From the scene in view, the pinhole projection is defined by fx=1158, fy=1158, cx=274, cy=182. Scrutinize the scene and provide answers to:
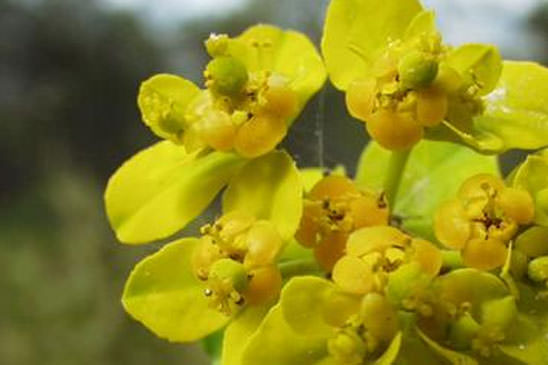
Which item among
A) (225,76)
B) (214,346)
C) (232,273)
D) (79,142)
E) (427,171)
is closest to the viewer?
(232,273)

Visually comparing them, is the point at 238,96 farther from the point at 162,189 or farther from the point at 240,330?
the point at 240,330

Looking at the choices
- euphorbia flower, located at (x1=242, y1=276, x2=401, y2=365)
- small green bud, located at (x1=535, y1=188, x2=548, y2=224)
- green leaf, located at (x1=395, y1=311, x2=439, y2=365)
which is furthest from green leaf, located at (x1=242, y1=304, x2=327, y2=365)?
small green bud, located at (x1=535, y1=188, x2=548, y2=224)

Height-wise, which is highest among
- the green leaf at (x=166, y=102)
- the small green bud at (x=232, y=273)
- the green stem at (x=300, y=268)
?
the green leaf at (x=166, y=102)

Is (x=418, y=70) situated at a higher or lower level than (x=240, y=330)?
higher

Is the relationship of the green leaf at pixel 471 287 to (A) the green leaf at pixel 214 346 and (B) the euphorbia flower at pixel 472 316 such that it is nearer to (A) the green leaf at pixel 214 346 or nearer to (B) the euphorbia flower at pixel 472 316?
(B) the euphorbia flower at pixel 472 316

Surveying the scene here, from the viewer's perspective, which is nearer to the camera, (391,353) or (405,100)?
(391,353)

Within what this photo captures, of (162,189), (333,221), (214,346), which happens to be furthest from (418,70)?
(214,346)

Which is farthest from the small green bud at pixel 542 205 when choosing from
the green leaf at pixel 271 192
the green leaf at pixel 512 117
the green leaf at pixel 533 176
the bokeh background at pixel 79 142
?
the bokeh background at pixel 79 142

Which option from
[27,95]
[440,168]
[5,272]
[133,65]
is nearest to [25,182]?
[27,95]
